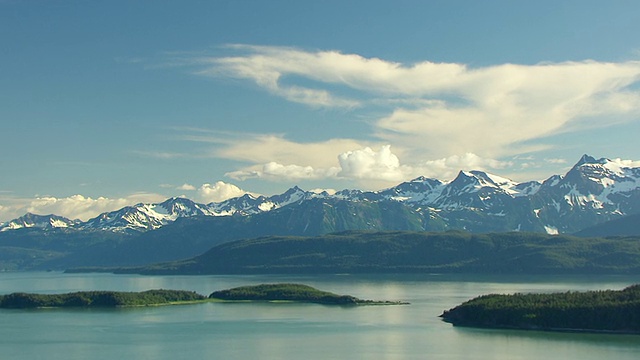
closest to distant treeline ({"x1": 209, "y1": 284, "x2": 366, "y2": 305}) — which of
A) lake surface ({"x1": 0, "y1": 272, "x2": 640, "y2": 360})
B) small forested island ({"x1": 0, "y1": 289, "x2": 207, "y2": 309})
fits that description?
small forested island ({"x1": 0, "y1": 289, "x2": 207, "y2": 309})

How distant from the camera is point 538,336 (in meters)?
105

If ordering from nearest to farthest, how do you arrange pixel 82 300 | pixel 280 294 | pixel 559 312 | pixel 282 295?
pixel 559 312
pixel 82 300
pixel 282 295
pixel 280 294

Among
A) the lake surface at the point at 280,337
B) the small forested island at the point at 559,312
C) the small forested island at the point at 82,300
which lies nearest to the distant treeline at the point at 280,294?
the small forested island at the point at 82,300

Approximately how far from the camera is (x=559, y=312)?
112m

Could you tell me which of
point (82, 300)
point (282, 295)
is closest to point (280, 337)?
point (282, 295)

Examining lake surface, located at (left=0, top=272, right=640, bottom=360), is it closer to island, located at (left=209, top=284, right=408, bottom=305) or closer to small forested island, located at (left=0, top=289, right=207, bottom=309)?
small forested island, located at (left=0, top=289, right=207, bottom=309)

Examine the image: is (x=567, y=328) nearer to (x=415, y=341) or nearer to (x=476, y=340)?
(x=476, y=340)

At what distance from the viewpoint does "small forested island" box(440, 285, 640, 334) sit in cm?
10750

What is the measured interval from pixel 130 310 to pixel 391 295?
5724 centimetres

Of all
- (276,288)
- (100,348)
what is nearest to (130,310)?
(276,288)

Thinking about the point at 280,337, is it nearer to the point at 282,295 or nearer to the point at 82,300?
the point at 282,295

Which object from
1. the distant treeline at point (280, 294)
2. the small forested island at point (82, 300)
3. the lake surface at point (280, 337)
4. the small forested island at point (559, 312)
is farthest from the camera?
the distant treeline at point (280, 294)

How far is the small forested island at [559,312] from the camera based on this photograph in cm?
10750

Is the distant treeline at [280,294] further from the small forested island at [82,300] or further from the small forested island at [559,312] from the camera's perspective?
the small forested island at [559,312]
